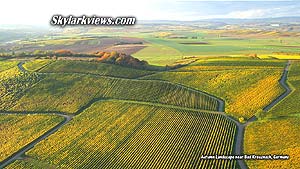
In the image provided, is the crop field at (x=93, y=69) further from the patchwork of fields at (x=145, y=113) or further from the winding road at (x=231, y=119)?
the winding road at (x=231, y=119)

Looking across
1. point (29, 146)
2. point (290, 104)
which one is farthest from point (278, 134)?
point (29, 146)

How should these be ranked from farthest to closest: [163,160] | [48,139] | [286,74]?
[286,74] → [48,139] → [163,160]

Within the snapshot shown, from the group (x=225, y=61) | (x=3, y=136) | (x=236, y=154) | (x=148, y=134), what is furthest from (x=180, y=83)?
(x=3, y=136)

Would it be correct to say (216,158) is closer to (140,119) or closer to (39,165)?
(140,119)

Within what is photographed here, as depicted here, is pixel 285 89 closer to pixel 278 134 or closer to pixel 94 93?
pixel 278 134

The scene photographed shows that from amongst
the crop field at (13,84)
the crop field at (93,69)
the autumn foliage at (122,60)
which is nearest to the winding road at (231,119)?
the crop field at (13,84)

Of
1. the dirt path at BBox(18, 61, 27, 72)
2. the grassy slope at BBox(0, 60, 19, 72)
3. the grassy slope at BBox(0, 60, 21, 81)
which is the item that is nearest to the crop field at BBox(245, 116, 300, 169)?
the grassy slope at BBox(0, 60, 21, 81)

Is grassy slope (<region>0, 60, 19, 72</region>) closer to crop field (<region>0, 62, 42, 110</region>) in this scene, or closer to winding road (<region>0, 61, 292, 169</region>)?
crop field (<region>0, 62, 42, 110</region>)
